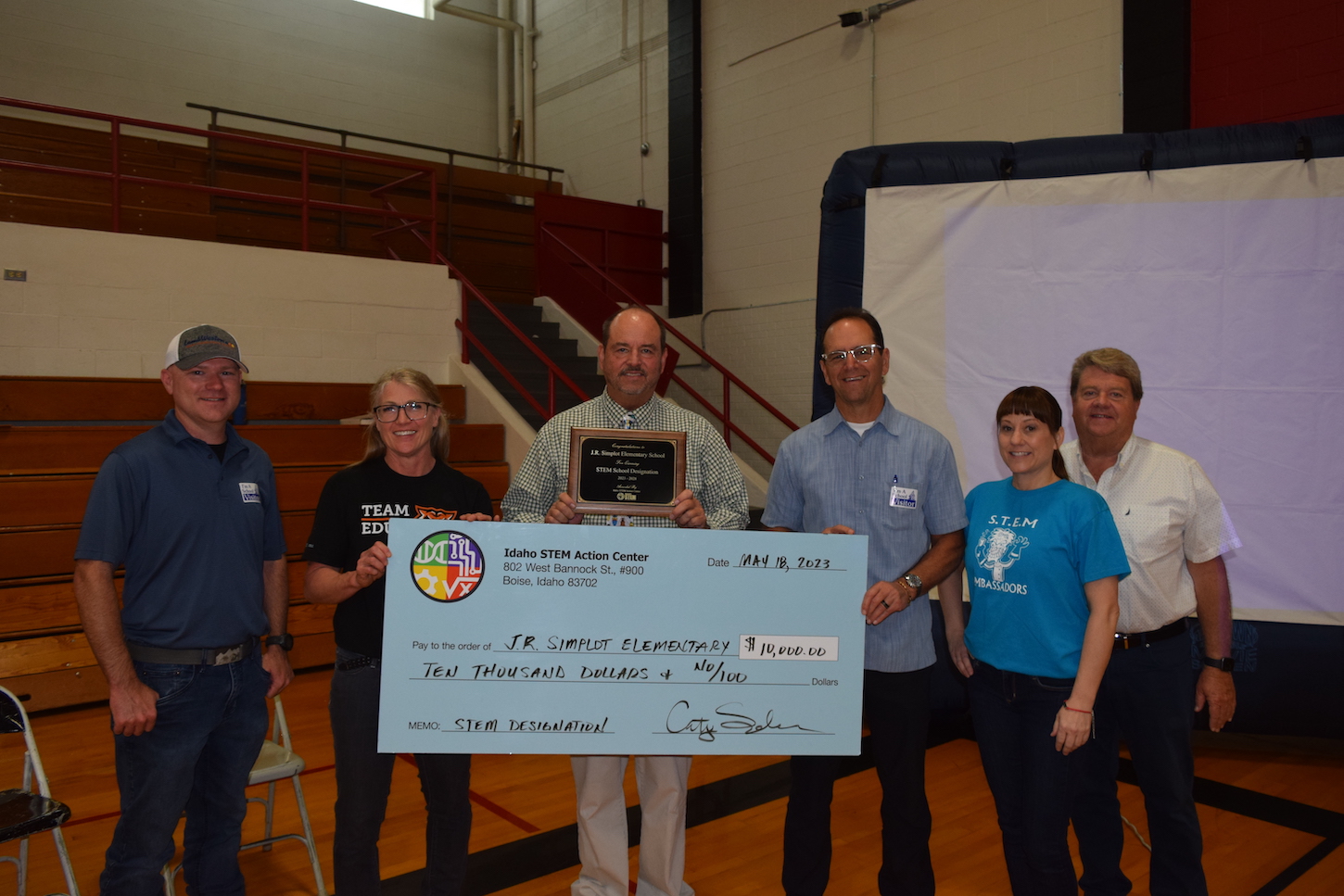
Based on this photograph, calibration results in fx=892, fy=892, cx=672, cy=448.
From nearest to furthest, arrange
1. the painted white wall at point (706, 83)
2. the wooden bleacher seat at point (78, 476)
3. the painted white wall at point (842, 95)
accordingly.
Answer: the wooden bleacher seat at point (78, 476) → the painted white wall at point (842, 95) → the painted white wall at point (706, 83)

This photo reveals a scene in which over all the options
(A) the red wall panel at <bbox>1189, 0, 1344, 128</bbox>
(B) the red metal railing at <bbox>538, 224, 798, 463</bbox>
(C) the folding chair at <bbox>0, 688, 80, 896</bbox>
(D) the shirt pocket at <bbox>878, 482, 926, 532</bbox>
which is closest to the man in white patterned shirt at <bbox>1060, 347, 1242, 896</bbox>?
(D) the shirt pocket at <bbox>878, 482, 926, 532</bbox>

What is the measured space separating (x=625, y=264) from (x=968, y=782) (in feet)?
Answer: 21.8

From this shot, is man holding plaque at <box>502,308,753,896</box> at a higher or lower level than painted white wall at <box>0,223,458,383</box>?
lower

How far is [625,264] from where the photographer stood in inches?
362

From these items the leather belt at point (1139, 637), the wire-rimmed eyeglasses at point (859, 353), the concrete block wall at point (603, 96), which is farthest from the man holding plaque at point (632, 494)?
the concrete block wall at point (603, 96)

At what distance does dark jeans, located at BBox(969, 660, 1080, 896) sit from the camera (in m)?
2.03

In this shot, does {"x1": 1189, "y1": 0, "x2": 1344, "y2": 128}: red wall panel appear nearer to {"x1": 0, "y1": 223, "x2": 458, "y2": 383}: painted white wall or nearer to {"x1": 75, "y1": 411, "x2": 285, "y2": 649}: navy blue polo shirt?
{"x1": 0, "y1": 223, "x2": 458, "y2": 383}: painted white wall

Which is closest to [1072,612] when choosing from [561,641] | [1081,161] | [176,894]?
[561,641]

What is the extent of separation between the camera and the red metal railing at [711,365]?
25.1ft

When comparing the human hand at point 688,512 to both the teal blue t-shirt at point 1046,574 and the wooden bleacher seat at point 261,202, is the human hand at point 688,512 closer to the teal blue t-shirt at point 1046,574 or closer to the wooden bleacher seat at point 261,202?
the teal blue t-shirt at point 1046,574

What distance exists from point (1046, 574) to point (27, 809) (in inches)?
100.0

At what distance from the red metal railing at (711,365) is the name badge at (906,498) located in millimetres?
5030

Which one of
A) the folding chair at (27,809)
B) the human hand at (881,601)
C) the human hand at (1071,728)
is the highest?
Result: the human hand at (881,601)
